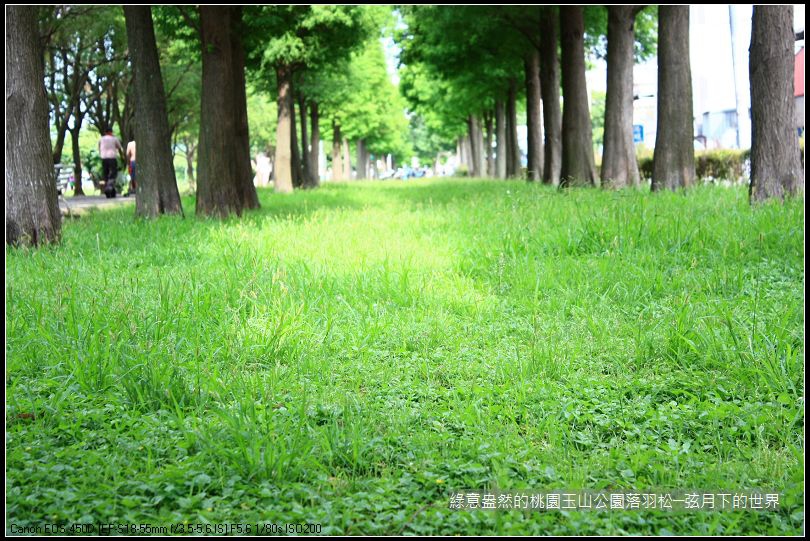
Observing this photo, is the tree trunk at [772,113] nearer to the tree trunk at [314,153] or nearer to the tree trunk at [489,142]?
the tree trunk at [314,153]

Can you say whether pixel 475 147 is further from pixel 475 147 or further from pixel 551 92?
pixel 551 92

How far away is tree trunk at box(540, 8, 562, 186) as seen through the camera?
21312mm

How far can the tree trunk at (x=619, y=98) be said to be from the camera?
18.5 metres

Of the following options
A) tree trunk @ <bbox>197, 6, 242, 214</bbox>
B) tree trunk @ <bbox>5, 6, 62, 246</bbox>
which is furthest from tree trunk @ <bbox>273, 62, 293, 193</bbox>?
tree trunk @ <bbox>5, 6, 62, 246</bbox>

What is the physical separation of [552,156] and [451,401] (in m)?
19.1

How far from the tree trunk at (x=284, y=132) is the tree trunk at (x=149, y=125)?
38.1 feet

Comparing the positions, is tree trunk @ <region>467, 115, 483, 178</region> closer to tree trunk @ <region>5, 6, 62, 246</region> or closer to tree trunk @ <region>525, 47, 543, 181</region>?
tree trunk @ <region>525, 47, 543, 181</region>

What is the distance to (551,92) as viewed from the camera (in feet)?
72.4

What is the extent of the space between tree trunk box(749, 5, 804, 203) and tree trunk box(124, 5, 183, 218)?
365 inches

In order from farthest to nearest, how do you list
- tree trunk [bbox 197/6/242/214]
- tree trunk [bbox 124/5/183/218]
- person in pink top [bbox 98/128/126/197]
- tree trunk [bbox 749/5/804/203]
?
person in pink top [bbox 98/128/126/197] < tree trunk [bbox 197/6/242/214] < tree trunk [bbox 124/5/183/218] < tree trunk [bbox 749/5/804/203]

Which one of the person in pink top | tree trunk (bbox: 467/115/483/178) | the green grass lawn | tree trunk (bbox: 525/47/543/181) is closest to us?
the green grass lawn

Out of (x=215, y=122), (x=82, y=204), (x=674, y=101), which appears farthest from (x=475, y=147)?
(x=215, y=122)

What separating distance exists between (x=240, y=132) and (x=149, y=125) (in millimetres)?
2773

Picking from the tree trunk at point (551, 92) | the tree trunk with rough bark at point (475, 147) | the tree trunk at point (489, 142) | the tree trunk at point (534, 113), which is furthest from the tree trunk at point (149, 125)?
the tree trunk with rough bark at point (475, 147)
